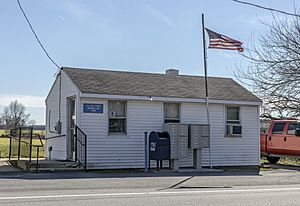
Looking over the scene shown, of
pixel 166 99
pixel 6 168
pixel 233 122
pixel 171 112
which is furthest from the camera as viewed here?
pixel 233 122

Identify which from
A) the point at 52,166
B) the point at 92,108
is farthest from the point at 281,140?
the point at 52,166

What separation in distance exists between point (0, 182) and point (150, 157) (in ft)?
20.9

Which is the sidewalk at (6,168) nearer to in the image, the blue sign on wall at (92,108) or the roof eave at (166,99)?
the blue sign on wall at (92,108)

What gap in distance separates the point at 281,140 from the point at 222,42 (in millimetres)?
6393

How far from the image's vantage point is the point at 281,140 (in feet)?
79.7

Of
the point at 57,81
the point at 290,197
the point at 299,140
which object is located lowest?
the point at 290,197

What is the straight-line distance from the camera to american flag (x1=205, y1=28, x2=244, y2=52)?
2073 cm

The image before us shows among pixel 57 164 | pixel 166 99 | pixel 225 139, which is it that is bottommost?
pixel 57 164

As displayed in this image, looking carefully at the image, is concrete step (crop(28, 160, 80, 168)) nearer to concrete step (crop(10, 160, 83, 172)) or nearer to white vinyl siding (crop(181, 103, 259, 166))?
concrete step (crop(10, 160, 83, 172))

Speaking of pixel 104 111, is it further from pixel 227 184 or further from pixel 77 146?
pixel 227 184

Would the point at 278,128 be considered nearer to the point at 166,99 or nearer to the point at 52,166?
the point at 166,99

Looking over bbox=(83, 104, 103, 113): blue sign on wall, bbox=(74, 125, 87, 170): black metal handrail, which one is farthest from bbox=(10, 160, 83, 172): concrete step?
bbox=(83, 104, 103, 113): blue sign on wall

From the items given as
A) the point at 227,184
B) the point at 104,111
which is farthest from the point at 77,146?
the point at 227,184

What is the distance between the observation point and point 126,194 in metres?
12.0
